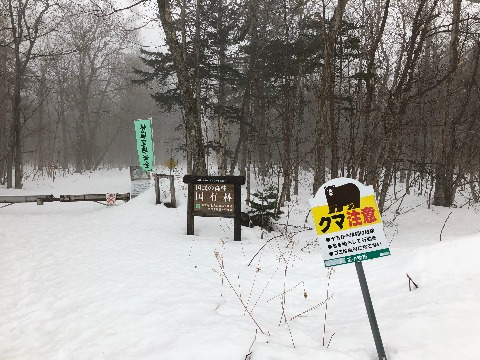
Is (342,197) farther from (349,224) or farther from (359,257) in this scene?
(359,257)

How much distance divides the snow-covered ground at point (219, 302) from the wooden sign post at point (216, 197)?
0.60 m

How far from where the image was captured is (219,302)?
3.92 metres

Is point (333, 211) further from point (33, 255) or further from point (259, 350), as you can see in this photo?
point (33, 255)

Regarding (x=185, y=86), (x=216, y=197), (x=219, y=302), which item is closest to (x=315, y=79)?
(x=185, y=86)

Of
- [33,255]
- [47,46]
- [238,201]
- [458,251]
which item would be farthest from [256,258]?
[47,46]

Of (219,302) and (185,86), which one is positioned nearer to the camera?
(219,302)

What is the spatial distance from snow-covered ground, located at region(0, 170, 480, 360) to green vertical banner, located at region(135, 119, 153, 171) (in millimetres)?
4835

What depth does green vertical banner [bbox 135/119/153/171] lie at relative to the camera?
11.8 metres

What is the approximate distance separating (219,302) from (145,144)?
29.4ft

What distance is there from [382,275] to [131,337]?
3.29 metres

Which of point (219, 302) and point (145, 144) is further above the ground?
point (145, 144)

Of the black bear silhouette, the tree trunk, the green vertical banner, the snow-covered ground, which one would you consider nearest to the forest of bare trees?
the tree trunk

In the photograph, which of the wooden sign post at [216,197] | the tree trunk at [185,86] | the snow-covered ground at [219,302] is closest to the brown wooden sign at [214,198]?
the wooden sign post at [216,197]

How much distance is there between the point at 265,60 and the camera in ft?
57.5
